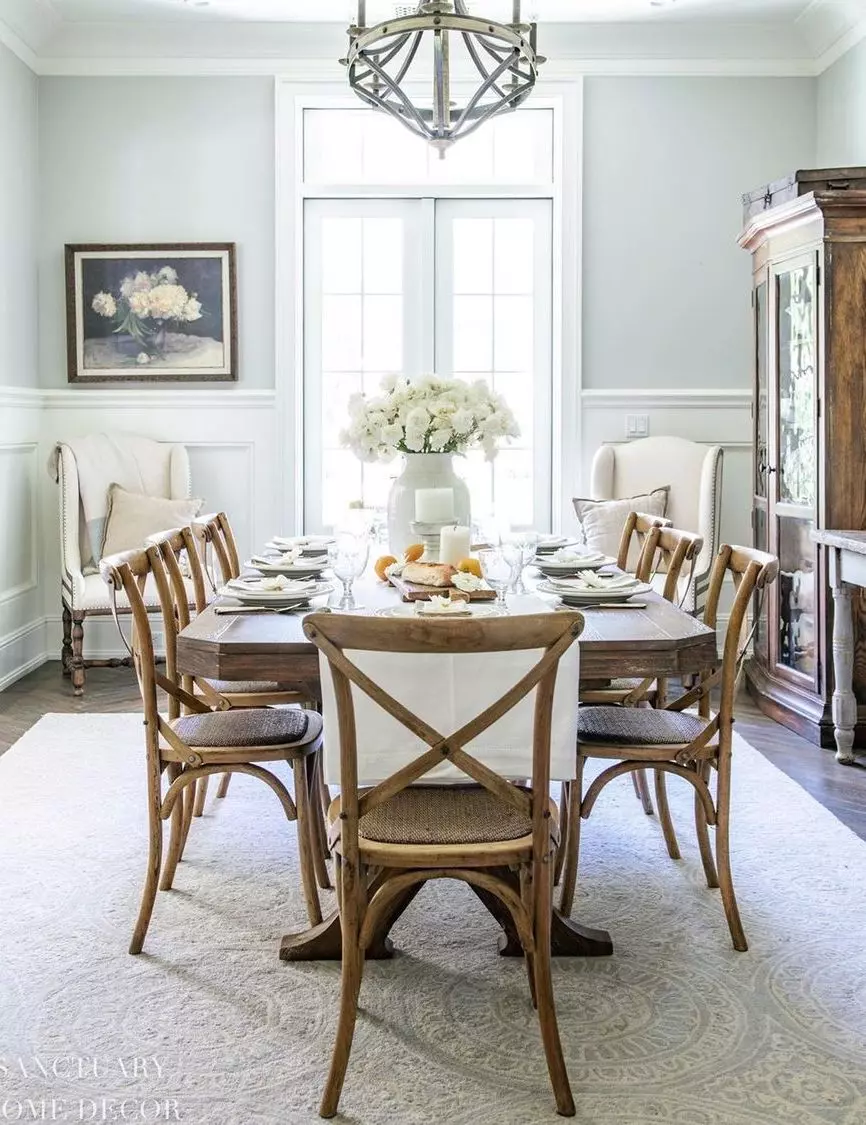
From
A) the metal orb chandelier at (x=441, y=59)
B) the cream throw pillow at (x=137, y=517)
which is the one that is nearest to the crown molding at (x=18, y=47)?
the cream throw pillow at (x=137, y=517)

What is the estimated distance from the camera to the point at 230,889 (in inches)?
113

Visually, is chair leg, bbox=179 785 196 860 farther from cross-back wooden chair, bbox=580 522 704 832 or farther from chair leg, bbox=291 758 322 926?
cross-back wooden chair, bbox=580 522 704 832

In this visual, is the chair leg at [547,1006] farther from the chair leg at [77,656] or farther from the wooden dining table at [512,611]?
the chair leg at [77,656]

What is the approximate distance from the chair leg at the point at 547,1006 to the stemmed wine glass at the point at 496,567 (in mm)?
830

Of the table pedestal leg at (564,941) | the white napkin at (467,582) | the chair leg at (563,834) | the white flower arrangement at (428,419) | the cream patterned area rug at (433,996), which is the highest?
the white flower arrangement at (428,419)

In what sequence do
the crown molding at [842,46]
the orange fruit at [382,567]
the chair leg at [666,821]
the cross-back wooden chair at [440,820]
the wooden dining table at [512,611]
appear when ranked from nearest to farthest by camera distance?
the cross-back wooden chair at [440,820], the wooden dining table at [512,611], the chair leg at [666,821], the orange fruit at [382,567], the crown molding at [842,46]

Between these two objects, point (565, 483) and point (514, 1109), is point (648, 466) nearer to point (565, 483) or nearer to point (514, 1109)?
point (565, 483)

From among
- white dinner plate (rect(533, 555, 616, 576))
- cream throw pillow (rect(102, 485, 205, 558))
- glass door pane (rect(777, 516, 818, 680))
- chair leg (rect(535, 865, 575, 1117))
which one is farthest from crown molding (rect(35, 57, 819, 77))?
chair leg (rect(535, 865, 575, 1117))

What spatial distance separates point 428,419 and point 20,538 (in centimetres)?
300

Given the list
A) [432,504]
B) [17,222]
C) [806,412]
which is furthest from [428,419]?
[17,222]

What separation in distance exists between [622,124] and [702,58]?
492 millimetres

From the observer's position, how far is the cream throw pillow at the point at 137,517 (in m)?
5.40

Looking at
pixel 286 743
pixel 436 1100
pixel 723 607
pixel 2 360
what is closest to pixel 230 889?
pixel 286 743

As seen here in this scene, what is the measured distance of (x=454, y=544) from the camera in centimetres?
311
